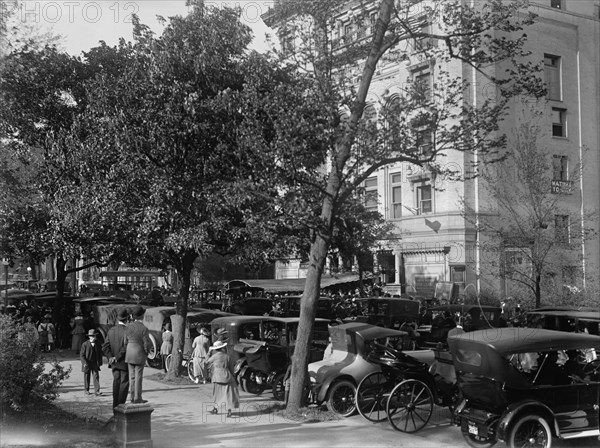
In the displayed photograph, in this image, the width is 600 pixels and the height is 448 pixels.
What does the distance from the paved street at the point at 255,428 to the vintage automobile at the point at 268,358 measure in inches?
19.3

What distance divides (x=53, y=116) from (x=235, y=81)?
30.3 feet

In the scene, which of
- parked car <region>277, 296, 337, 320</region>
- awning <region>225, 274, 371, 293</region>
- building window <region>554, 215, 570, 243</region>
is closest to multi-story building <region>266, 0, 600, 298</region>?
awning <region>225, 274, 371, 293</region>

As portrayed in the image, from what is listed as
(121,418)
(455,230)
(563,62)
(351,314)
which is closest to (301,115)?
(121,418)

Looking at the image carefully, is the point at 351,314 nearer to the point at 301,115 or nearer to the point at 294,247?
the point at 294,247

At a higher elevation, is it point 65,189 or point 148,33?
point 148,33

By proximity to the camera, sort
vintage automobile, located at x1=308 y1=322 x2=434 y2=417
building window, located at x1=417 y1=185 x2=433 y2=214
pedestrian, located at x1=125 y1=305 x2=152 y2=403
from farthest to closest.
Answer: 1. building window, located at x1=417 y1=185 x2=433 y2=214
2. vintage automobile, located at x1=308 y1=322 x2=434 y2=417
3. pedestrian, located at x1=125 y1=305 x2=152 y2=403

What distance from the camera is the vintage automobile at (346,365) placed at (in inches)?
496

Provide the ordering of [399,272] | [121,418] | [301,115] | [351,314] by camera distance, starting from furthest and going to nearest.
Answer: [399,272] < [351,314] < [301,115] < [121,418]

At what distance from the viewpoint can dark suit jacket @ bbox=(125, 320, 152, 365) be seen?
11359mm

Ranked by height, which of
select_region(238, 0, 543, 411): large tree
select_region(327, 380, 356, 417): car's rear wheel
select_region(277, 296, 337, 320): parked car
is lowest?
select_region(327, 380, 356, 417): car's rear wheel

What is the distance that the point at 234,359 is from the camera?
1549 cm

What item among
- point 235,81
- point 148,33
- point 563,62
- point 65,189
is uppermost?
point 563,62

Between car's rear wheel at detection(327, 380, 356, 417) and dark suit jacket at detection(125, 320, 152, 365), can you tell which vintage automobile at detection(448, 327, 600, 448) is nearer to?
car's rear wheel at detection(327, 380, 356, 417)

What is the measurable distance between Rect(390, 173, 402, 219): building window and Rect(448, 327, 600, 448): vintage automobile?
29.6 meters
